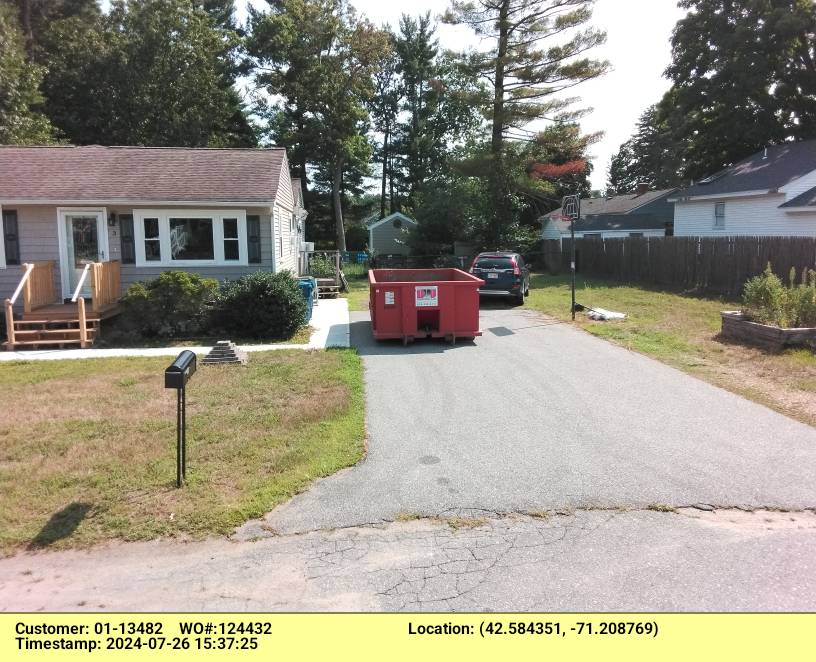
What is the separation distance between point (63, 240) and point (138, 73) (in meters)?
25.8

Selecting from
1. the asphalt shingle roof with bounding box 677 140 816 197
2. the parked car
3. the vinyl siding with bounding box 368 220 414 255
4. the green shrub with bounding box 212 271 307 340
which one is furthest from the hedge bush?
the vinyl siding with bounding box 368 220 414 255

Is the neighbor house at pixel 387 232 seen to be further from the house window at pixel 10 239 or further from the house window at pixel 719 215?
the house window at pixel 10 239

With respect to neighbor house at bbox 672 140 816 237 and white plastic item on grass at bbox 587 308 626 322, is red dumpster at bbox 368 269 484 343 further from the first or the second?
neighbor house at bbox 672 140 816 237

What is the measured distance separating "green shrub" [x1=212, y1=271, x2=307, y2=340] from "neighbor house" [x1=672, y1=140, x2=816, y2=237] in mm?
19917

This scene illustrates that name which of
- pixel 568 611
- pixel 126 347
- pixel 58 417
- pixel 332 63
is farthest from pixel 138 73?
pixel 568 611

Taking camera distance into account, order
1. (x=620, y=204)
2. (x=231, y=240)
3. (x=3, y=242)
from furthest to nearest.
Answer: (x=620, y=204) → (x=231, y=240) → (x=3, y=242)

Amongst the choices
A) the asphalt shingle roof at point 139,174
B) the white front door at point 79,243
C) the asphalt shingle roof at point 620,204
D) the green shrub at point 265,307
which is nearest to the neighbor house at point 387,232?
the asphalt shingle roof at point 620,204

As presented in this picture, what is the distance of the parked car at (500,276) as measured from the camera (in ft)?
57.9

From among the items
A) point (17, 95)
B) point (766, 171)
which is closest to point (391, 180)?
point (17, 95)

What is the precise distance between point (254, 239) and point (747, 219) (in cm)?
2143

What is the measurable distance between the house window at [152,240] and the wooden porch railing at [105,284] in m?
0.72

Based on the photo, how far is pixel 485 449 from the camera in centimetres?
584

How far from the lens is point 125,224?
14.1m

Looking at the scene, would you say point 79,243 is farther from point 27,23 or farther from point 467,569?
point 27,23
